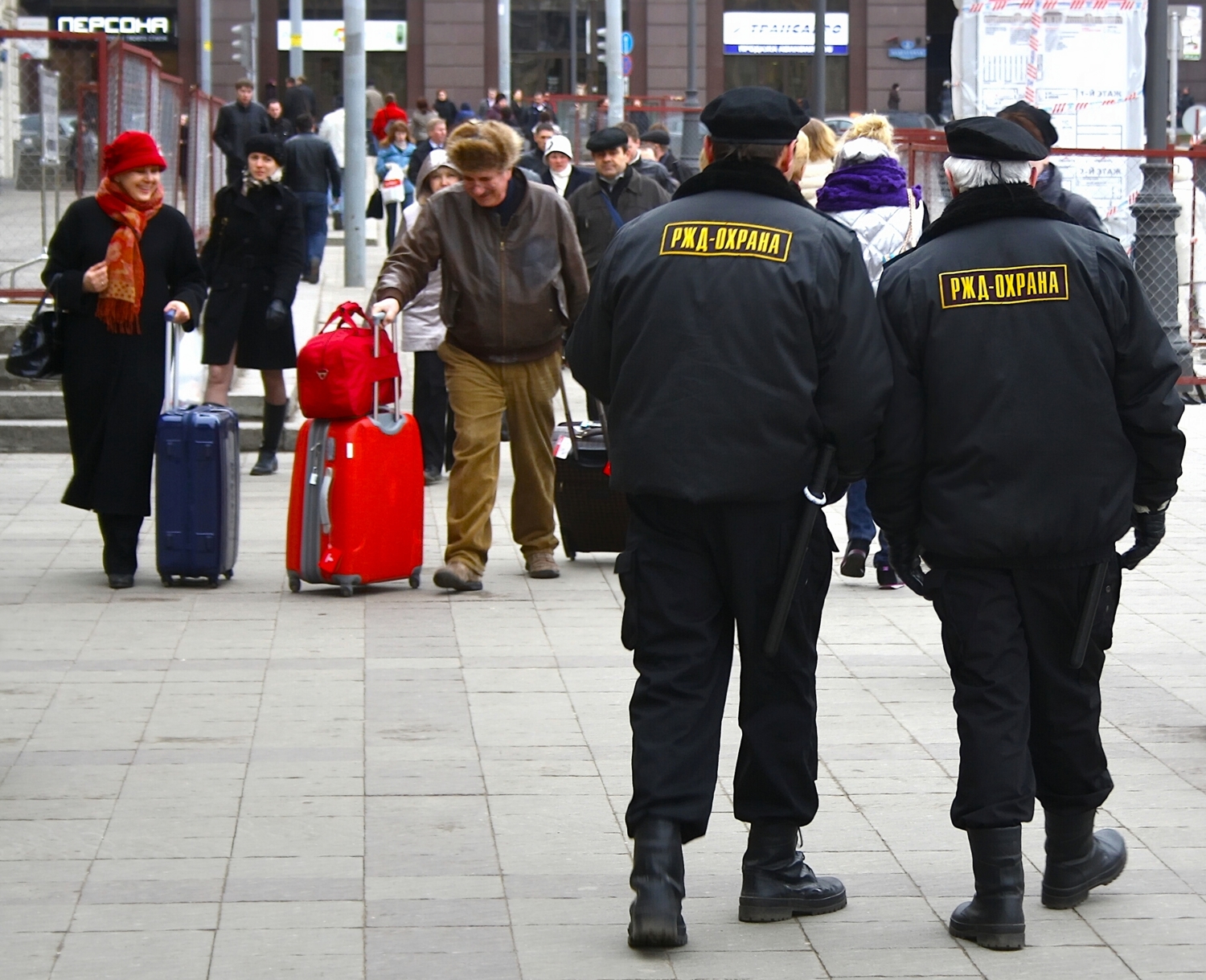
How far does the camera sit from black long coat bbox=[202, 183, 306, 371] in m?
10.7

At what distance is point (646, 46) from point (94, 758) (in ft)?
154

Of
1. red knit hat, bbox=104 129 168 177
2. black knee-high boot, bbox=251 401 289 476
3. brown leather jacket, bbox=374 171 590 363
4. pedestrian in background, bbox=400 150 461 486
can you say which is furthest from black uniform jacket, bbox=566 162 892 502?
black knee-high boot, bbox=251 401 289 476

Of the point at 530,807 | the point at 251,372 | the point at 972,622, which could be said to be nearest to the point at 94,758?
the point at 530,807

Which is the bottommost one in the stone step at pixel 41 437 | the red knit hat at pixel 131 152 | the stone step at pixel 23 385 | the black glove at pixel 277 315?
the stone step at pixel 41 437

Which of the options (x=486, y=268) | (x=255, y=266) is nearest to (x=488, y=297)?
(x=486, y=268)

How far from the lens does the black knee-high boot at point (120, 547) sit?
8.28 meters

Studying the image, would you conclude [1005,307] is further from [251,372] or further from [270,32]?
[270,32]

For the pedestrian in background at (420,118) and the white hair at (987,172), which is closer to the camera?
the white hair at (987,172)

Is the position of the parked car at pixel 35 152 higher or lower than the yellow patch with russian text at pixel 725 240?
higher

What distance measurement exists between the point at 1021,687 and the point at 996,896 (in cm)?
43

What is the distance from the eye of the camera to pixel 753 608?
432 cm

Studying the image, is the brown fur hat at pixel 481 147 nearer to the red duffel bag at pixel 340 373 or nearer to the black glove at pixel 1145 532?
the red duffel bag at pixel 340 373

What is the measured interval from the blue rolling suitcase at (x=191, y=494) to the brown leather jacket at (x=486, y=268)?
0.91 meters

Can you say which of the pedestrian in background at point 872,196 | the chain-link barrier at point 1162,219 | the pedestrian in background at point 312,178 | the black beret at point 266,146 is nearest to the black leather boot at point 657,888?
the pedestrian in background at point 872,196
